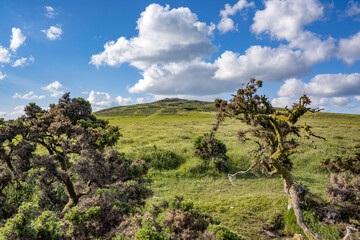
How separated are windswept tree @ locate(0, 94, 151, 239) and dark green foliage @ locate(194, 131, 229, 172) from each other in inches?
544

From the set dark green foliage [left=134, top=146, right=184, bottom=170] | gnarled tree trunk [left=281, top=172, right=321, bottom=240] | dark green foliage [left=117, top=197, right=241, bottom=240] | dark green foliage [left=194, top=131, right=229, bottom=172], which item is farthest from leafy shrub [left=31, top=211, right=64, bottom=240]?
dark green foliage [left=194, top=131, right=229, bottom=172]

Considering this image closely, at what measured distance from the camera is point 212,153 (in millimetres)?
23875

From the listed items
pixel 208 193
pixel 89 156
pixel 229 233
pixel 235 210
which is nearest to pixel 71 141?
pixel 89 156

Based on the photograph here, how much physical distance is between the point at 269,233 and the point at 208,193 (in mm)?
7210

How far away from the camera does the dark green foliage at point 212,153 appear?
2272 cm

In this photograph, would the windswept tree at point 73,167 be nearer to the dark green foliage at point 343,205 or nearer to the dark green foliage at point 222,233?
the dark green foliage at point 222,233

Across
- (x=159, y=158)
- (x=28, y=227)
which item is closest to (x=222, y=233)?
(x=28, y=227)

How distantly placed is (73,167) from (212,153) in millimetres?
18067

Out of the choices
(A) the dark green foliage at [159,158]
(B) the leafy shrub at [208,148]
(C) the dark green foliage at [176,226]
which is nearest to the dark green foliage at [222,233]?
(C) the dark green foliage at [176,226]

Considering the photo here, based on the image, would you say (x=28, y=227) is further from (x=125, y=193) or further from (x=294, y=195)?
(x=294, y=195)

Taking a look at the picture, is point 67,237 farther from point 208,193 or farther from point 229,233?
point 208,193

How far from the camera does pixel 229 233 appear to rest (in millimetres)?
5195

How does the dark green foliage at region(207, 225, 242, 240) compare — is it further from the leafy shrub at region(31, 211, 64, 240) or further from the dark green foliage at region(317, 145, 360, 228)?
the dark green foliage at region(317, 145, 360, 228)

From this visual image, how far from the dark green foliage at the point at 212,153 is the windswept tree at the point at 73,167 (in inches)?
544
